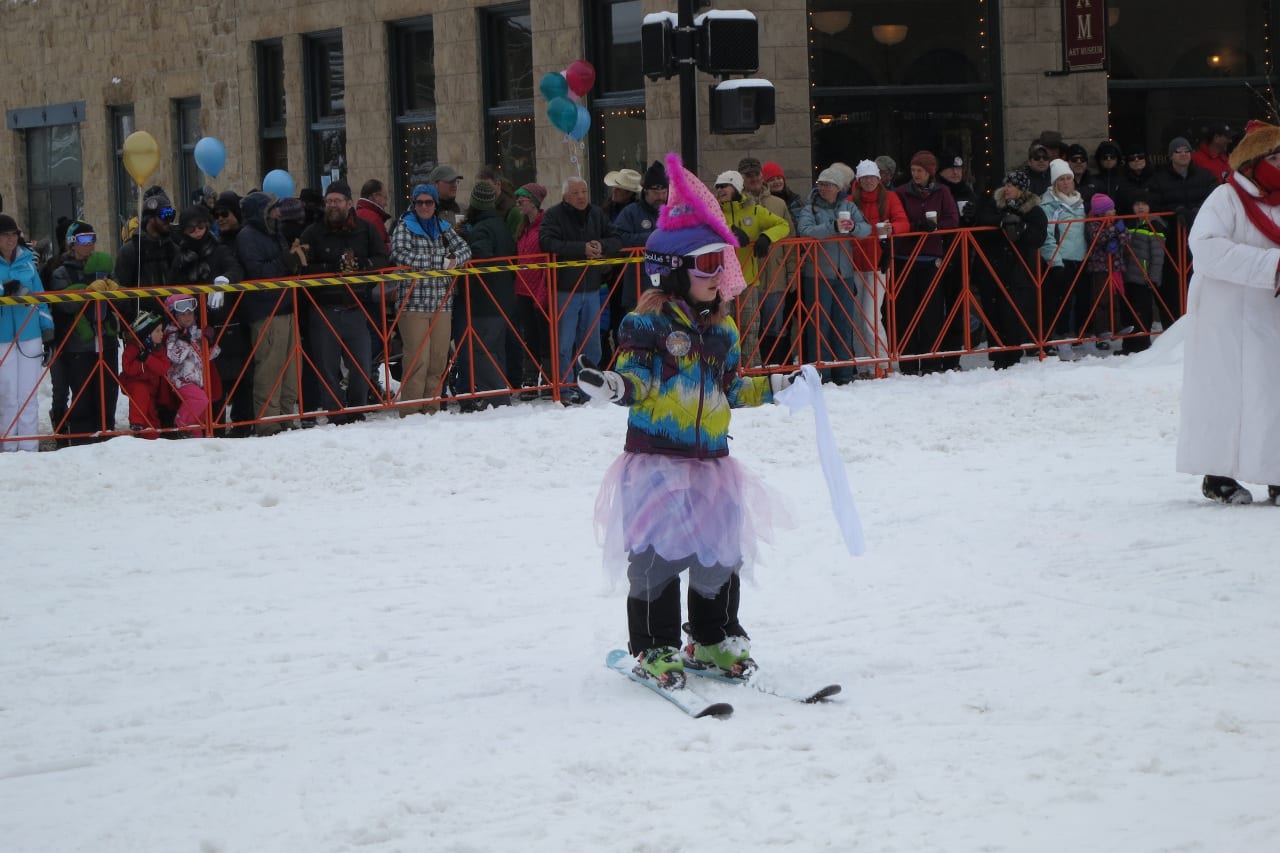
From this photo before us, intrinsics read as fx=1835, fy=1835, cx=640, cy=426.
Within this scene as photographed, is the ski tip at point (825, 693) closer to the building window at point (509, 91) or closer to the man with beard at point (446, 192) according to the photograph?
the man with beard at point (446, 192)

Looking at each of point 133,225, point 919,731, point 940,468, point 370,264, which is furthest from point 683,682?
point 133,225

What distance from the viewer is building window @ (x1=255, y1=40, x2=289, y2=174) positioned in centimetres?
2511

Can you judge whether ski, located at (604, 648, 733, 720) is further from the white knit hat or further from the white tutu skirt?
the white knit hat

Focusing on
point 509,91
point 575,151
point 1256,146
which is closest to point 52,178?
point 509,91

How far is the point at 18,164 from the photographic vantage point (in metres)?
32.2

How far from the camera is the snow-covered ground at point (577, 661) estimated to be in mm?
5383

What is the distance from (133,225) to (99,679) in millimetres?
Result: 12046

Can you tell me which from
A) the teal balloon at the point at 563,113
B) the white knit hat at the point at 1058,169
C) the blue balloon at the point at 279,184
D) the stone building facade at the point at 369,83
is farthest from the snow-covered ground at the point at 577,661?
the blue balloon at the point at 279,184

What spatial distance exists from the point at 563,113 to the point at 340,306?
4.71 metres

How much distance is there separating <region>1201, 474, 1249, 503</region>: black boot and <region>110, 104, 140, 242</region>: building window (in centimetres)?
2262

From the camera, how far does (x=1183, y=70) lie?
1989 centimetres

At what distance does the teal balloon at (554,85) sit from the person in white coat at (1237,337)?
392 inches

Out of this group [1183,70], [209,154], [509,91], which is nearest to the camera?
[1183,70]

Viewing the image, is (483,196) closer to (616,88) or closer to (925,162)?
(925,162)
